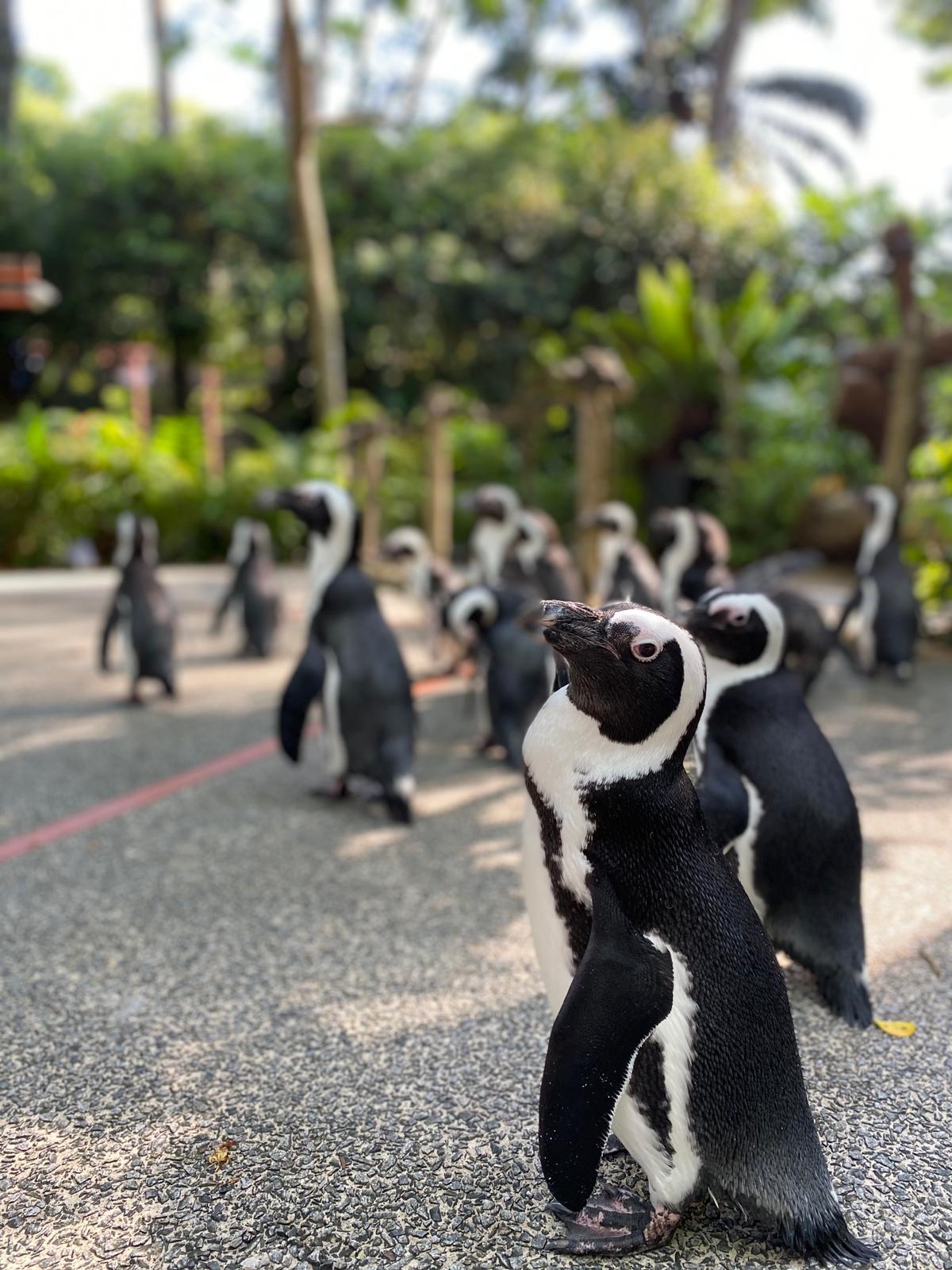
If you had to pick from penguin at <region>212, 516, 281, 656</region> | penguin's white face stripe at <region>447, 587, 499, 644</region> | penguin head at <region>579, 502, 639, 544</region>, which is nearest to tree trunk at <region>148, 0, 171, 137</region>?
penguin at <region>212, 516, 281, 656</region>

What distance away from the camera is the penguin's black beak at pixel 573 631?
60.1 inches

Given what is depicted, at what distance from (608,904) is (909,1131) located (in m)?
0.87

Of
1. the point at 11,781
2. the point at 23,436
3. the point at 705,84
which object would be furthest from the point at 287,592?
the point at 705,84

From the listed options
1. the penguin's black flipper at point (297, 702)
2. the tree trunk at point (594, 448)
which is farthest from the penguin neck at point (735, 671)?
the tree trunk at point (594, 448)

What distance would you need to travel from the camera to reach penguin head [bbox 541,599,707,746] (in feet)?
5.02

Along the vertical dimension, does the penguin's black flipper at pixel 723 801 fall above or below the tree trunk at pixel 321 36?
below

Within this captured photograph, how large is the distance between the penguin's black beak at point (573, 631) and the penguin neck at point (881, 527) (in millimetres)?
5147

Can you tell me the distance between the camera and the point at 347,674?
12.5 feet

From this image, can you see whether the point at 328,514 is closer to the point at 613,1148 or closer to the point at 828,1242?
the point at 613,1148

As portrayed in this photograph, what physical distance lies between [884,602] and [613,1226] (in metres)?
4.95

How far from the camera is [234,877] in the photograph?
10.7 feet

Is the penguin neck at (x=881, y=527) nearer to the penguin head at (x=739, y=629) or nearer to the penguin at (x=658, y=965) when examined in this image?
the penguin head at (x=739, y=629)

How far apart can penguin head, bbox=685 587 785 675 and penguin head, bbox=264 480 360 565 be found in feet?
6.36

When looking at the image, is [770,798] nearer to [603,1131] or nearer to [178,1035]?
[603,1131]
